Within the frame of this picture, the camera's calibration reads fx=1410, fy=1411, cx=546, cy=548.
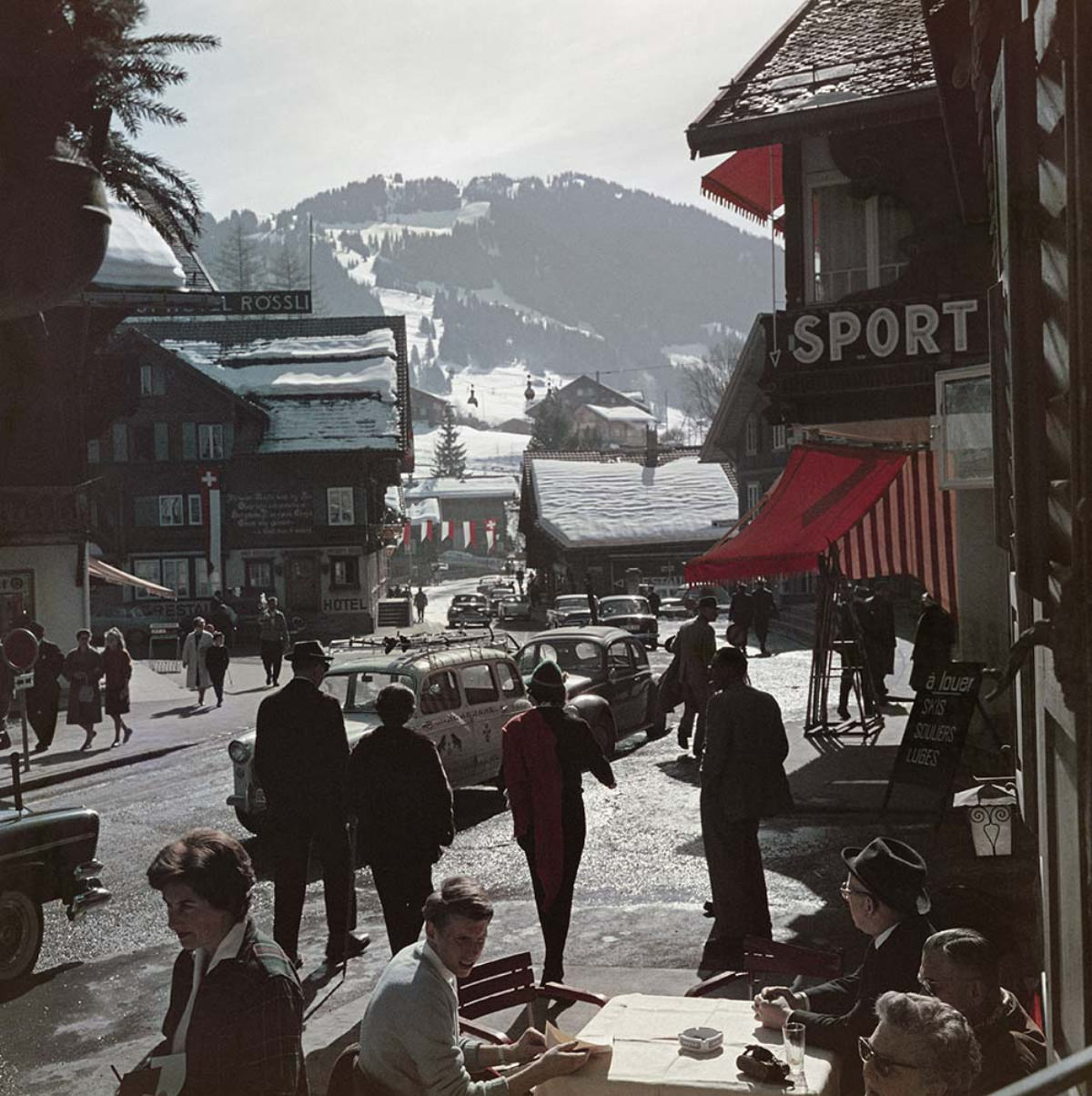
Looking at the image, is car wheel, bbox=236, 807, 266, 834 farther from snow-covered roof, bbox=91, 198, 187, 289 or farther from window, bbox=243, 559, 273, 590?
window, bbox=243, 559, 273, 590

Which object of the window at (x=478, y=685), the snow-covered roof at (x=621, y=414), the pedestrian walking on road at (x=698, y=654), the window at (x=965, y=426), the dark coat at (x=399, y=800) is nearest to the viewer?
the dark coat at (x=399, y=800)

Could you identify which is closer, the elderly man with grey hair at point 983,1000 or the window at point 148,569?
the elderly man with grey hair at point 983,1000


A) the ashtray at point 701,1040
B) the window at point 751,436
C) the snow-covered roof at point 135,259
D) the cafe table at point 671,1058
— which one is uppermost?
the snow-covered roof at point 135,259

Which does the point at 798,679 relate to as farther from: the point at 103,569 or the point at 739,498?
the point at 739,498

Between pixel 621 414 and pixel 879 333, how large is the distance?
179m

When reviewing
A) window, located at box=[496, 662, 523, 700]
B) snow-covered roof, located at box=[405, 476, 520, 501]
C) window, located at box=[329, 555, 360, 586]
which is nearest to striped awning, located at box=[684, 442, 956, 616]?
window, located at box=[496, 662, 523, 700]

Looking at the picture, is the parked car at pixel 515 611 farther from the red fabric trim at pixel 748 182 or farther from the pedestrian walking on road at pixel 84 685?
the red fabric trim at pixel 748 182

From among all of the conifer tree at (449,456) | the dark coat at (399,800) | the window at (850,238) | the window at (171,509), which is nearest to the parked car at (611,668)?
the window at (850,238)

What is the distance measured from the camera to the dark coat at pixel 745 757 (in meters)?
9.20

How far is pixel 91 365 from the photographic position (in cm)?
3450

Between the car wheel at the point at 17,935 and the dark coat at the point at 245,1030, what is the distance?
19.6 ft

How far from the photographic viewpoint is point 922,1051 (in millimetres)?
3986

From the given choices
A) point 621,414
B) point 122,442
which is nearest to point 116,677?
point 122,442

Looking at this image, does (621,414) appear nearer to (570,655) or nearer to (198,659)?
(198,659)
